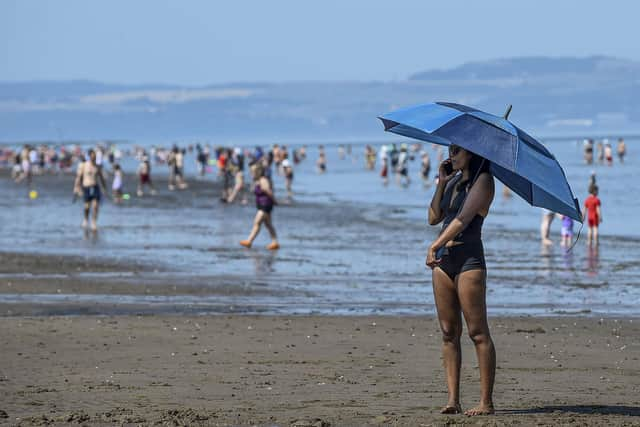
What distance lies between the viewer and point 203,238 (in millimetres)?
25062

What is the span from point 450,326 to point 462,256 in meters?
0.44

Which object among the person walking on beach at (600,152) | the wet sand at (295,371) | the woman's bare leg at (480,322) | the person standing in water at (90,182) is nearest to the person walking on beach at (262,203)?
the person standing in water at (90,182)

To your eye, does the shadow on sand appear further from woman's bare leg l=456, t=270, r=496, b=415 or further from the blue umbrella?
the blue umbrella

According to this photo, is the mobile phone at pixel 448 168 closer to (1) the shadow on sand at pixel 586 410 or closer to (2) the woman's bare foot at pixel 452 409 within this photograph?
(2) the woman's bare foot at pixel 452 409

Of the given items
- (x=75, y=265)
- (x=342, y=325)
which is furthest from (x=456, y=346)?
(x=75, y=265)

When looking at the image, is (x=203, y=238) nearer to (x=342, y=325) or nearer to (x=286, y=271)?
(x=286, y=271)

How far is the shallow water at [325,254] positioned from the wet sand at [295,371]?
5.26 ft

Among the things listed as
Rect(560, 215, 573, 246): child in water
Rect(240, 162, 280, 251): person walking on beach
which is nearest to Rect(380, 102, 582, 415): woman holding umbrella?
Rect(240, 162, 280, 251): person walking on beach

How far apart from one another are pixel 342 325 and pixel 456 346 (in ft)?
15.5

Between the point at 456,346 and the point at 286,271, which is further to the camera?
the point at 286,271

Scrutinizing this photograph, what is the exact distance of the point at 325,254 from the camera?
2184 centimetres

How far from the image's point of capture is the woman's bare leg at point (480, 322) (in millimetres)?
7750

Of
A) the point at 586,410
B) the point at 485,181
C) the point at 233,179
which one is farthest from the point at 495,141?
the point at 233,179

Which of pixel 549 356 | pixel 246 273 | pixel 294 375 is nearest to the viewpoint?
pixel 294 375
